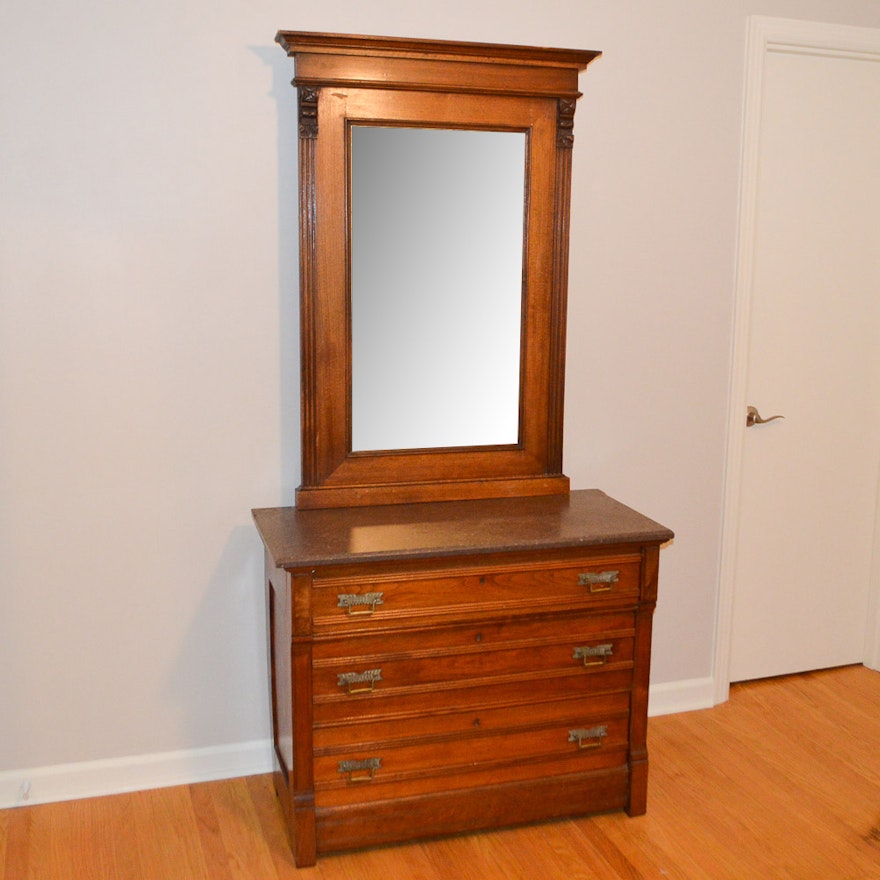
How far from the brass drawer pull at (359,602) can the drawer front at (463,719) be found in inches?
10.2

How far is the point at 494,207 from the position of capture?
255 cm

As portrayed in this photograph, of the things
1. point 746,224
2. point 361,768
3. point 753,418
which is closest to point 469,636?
point 361,768

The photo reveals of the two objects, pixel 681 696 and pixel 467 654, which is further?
pixel 681 696

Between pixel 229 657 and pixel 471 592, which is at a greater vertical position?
pixel 471 592

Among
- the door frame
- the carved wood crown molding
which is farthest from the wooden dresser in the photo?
the carved wood crown molding

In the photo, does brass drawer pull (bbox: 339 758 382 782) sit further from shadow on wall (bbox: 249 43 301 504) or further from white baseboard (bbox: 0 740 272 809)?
shadow on wall (bbox: 249 43 301 504)

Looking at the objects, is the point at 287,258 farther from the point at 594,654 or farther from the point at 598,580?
the point at 594,654

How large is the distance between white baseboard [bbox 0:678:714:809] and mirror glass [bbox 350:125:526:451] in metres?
0.91

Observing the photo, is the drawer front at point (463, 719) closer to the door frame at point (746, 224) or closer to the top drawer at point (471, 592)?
the top drawer at point (471, 592)

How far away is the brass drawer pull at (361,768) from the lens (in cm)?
225

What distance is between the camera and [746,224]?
9.50ft

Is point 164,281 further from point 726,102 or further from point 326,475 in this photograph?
point 726,102

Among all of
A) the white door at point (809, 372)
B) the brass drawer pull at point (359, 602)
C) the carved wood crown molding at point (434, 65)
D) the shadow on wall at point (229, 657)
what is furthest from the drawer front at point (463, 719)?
the carved wood crown molding at point (434, 65)

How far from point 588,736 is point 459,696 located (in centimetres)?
37
